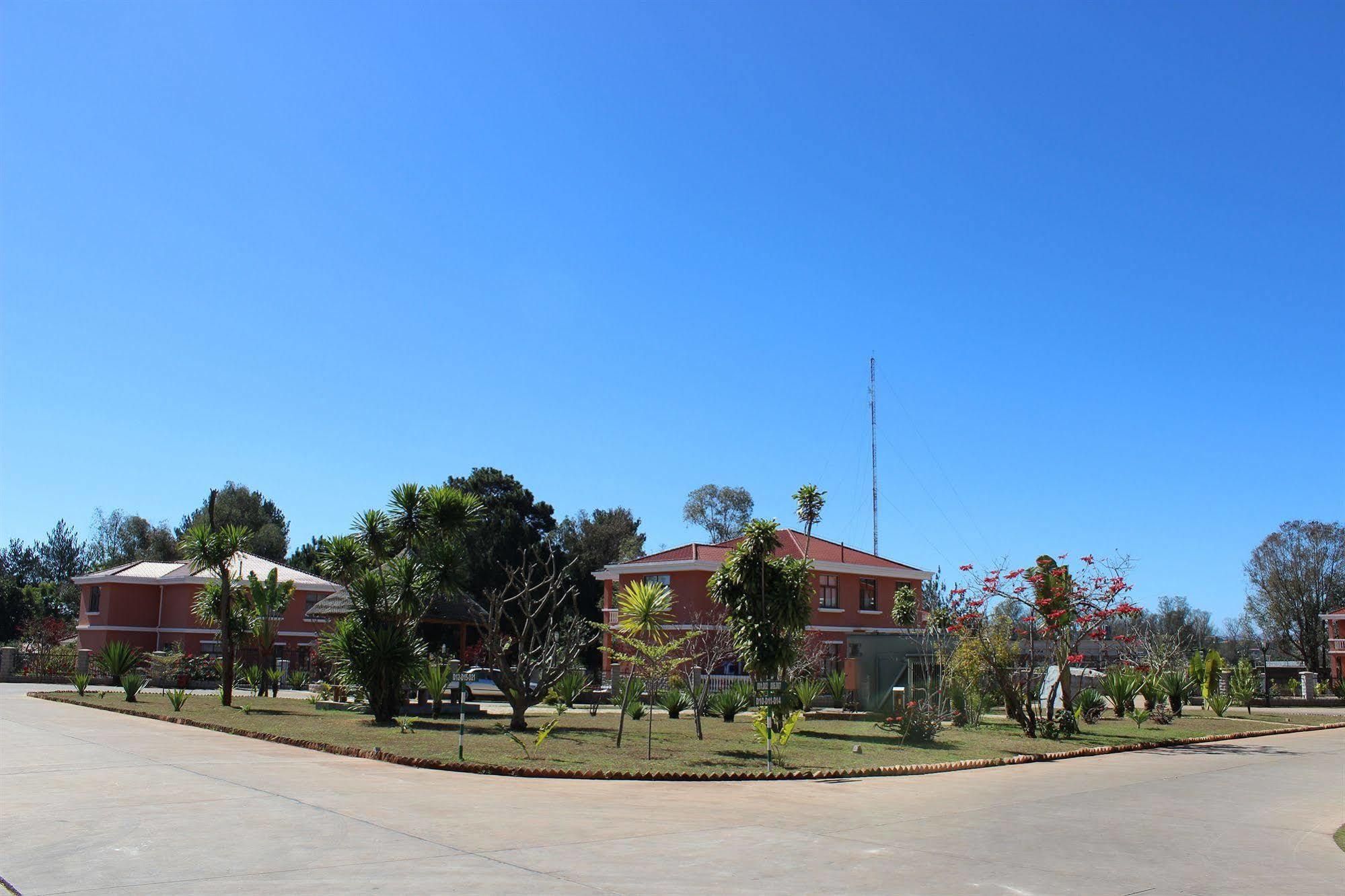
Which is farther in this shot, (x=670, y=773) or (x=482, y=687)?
(x=482, y=687)

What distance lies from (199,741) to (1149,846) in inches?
670

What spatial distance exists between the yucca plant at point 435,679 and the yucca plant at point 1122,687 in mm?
20562

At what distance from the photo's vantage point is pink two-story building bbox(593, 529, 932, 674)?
151 ft

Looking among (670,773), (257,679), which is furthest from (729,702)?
(257,679)

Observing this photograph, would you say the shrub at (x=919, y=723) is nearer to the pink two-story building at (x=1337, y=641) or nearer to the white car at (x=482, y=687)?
the white car at (x=482, y=687)

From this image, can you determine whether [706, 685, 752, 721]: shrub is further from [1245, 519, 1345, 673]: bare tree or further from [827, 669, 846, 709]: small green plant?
[1245, 519, 1345, 673]: bare tree

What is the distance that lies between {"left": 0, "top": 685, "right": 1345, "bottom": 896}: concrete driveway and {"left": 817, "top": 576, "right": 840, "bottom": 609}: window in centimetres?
2921

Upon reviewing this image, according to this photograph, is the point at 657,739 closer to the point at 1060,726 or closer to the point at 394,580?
the point at 394,580

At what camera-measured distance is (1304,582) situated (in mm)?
68500

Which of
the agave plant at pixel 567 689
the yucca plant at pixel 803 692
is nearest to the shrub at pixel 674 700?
the agave plant at pixel 567 689

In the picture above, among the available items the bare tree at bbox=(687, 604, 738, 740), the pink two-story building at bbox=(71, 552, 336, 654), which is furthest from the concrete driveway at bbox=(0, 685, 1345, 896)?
the pink two-story building at bbox=(71, 552, 336, 654)

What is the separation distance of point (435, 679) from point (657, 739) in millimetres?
6920

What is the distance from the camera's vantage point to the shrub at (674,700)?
28.0 metres

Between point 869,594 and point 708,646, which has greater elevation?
point 869,594
